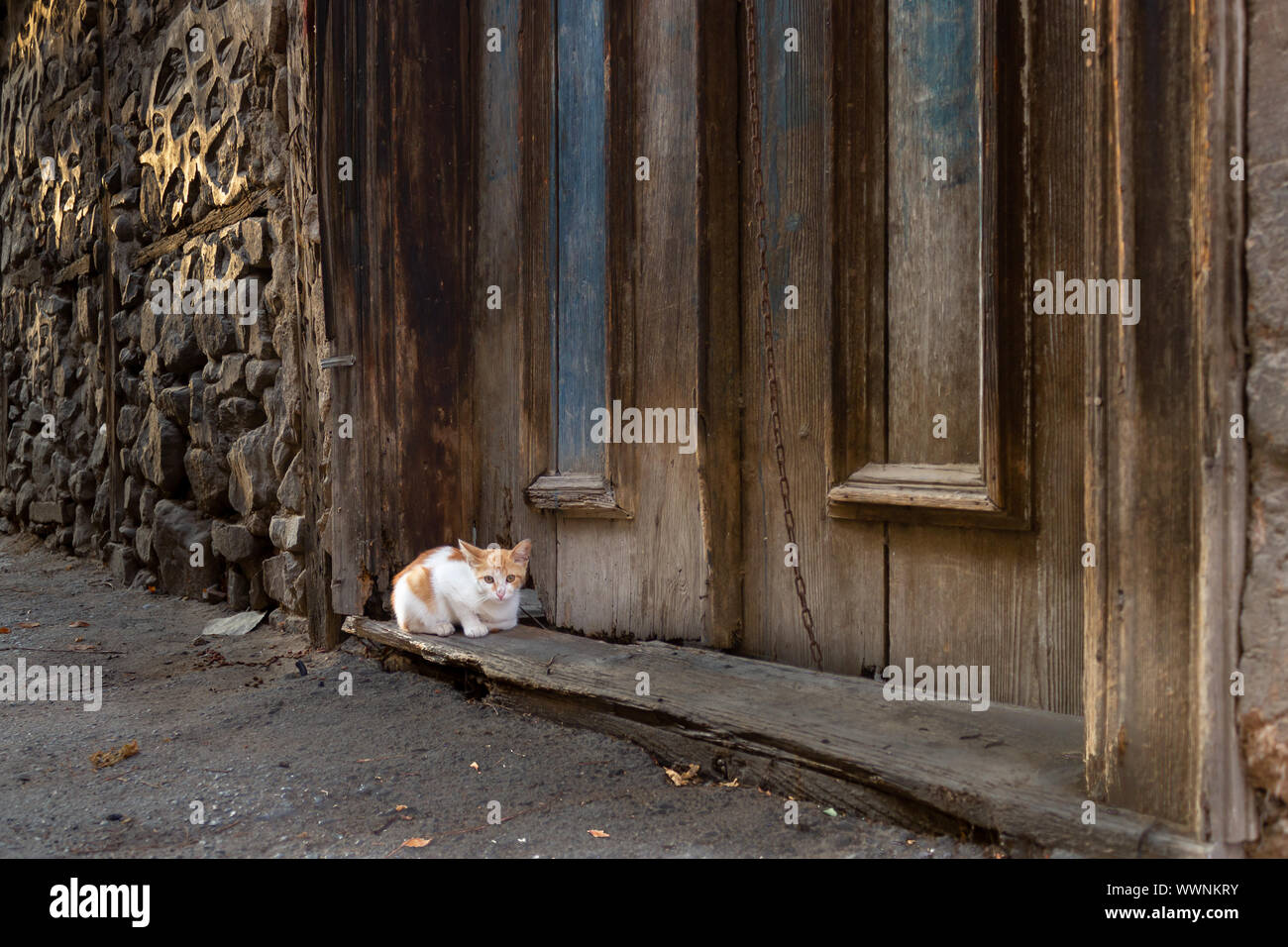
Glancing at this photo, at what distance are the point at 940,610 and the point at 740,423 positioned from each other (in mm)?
764

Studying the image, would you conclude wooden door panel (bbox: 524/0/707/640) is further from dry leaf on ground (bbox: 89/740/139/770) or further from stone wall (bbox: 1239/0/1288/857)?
stone wall (bbox: 1239/0/1288/857)

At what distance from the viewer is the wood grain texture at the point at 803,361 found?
7.87ft

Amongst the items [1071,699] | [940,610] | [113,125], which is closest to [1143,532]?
[1071,699]

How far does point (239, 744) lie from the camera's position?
2559 millimetres

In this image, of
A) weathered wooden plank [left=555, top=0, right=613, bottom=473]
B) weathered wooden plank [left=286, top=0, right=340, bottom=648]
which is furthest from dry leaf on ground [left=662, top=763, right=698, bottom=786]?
weathered wooden plank [left=286, top=0, right=340, bottom=648]

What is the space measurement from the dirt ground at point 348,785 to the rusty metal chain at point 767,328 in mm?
574

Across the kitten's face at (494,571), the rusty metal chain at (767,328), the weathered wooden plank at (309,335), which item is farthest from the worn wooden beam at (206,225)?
the rusty metal chain at (767,328)

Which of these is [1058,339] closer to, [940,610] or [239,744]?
[940,610]

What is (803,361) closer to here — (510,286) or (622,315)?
(622,315)

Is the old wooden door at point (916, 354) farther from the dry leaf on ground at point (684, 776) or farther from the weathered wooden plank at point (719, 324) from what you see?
the dry leaf on ground at point (684, 776)

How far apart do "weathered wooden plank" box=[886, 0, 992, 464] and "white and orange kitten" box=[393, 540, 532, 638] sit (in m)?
1.27

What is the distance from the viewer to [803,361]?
2508 mm

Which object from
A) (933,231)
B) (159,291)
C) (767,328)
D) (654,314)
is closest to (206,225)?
(159,291)

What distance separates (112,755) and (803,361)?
2042mm
